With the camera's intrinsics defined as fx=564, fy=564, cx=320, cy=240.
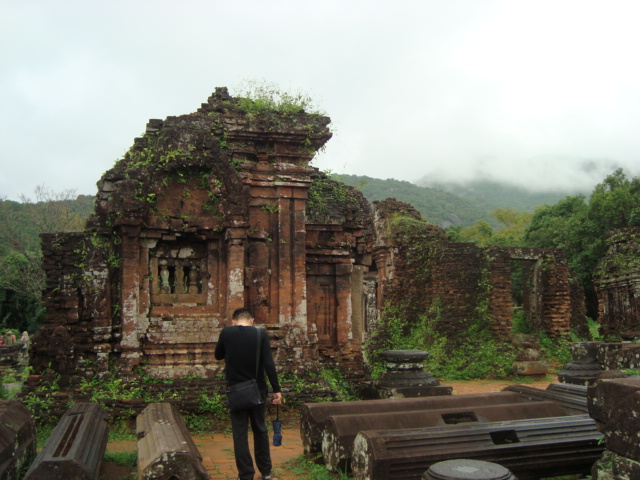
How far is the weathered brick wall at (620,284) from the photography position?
16922 millimetres

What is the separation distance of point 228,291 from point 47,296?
8.92ft

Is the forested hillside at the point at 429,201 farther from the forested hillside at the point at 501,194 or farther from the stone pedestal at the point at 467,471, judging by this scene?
the stone pedestal at the point at 467,471

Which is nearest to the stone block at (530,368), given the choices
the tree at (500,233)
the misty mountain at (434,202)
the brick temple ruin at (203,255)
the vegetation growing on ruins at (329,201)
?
the brick temple ruin at (203,255)

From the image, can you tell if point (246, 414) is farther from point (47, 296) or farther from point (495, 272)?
point (495, 272)

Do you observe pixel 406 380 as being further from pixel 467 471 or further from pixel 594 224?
pixel 594 224

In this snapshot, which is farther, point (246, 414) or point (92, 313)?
point (92, 313)

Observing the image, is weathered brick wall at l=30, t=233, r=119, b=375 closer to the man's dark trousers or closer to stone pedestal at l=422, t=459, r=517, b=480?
the man's dark trousers

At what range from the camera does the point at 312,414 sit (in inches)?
242

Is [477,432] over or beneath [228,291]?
beneath

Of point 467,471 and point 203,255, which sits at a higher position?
point 203,255

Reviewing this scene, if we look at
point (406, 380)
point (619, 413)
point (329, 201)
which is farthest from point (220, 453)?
point (329, 201)

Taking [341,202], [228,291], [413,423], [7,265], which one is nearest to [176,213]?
[228,291]

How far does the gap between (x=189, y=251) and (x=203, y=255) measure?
9.4 inches

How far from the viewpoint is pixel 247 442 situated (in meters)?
5.23
